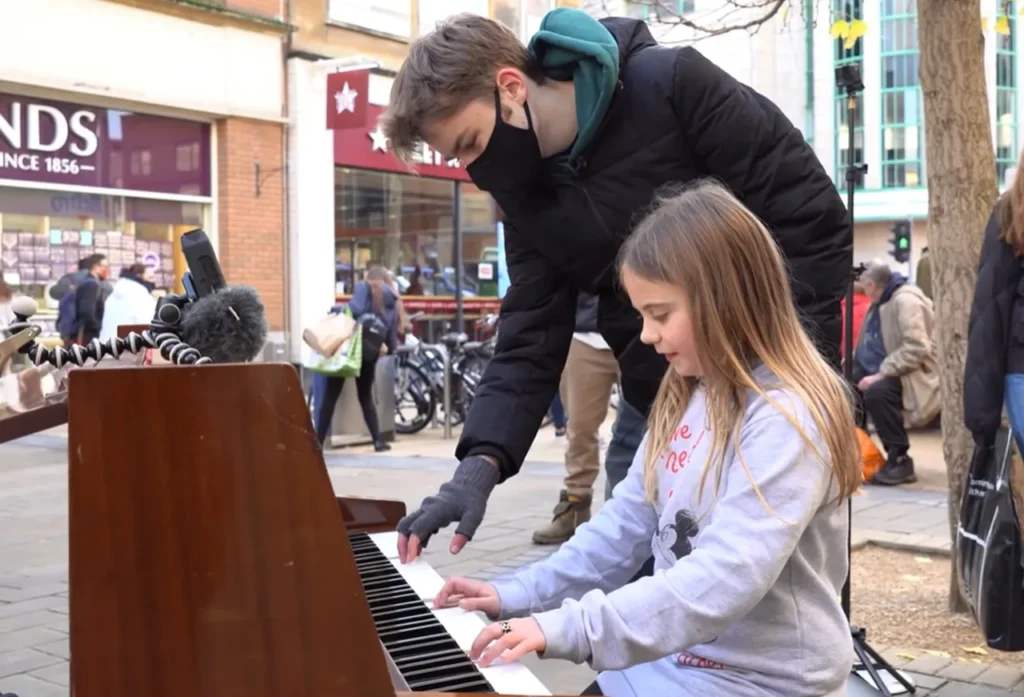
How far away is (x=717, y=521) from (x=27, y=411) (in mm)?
1423

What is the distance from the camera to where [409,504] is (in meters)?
7.23

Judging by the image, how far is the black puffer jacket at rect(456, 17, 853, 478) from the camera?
233cm

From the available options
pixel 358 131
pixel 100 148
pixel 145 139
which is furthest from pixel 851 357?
pixel 358 131

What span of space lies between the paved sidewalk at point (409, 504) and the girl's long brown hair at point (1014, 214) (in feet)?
3.97

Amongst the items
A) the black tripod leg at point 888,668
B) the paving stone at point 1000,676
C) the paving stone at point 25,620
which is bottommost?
the paving stone at point 25,620

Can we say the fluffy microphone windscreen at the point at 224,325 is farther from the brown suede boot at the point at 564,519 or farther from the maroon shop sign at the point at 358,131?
the maroon shop sign at the point at 358,131

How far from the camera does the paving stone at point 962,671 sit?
3.78 meters

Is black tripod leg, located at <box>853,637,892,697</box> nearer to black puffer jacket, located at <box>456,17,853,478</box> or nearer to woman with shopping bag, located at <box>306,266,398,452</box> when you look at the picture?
black puffer jacket, located at <box>456,17,853,478</box>

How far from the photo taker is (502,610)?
1.80 m

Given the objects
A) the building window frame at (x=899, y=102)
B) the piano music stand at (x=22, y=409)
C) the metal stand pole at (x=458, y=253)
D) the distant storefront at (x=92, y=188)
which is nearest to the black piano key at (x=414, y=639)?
the piano music stand at (x=22, y=409)

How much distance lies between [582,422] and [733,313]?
4397 millimetres

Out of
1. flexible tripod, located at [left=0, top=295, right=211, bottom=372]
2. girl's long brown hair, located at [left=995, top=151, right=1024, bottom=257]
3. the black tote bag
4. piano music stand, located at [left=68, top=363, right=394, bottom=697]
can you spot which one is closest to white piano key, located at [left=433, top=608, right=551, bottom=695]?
piano music stand, located at [left=68, top=363, right=394, bottom=697]

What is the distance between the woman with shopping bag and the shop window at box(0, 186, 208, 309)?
2.97m

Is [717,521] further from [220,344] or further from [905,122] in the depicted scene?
[905,122]
